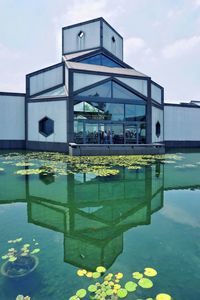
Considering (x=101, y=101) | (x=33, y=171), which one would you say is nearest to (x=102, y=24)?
(x=101, y=101)

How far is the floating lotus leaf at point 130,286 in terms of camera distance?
2.86 metres

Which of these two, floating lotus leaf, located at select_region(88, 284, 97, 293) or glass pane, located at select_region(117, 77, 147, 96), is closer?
floating lotus leaf, located at select_region(88, 284, 97, 293)

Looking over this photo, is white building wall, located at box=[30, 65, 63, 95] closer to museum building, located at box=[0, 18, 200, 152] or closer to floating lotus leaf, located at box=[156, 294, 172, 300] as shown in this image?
museum building, located at box=[0, 18, 200, 152]

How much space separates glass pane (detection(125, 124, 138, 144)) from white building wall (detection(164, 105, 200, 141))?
32.2 feet

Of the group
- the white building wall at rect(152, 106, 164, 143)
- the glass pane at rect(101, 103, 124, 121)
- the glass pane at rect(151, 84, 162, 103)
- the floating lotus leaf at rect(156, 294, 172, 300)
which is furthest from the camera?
the glass pane at rect(151, 84, 162, 103)

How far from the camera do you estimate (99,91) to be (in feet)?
72.1

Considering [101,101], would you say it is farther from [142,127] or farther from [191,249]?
→ [191,249]

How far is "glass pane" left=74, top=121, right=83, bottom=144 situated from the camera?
70.0ft

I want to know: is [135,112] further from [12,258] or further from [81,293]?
[81,293]

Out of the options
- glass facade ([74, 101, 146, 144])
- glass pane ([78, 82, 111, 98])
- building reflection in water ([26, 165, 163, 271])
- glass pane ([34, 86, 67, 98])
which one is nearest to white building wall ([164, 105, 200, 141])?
glass facade ([74, 101, 146, 144])

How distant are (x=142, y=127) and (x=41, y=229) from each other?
66.3 feet

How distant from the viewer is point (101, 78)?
2191cm

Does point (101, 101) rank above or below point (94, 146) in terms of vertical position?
above

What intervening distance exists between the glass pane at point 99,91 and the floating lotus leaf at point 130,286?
1986cm
